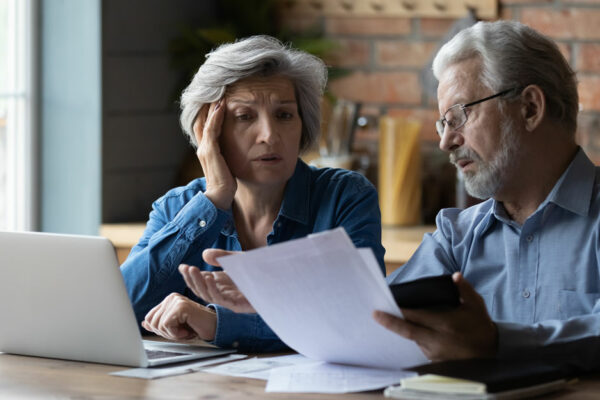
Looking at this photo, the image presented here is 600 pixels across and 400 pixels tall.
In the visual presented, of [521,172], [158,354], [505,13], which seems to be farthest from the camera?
[505,13]

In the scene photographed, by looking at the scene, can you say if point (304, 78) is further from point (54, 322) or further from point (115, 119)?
point (115, 119)

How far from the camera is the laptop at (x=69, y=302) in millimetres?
1561

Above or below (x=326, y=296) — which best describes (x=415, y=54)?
above

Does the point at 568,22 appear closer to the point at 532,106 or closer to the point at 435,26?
the point at 435,26

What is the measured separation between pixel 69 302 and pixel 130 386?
0.70 ft

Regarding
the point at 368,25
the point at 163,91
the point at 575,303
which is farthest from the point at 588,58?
the point at 575,303

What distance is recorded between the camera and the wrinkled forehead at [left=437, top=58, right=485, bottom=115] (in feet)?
5.94

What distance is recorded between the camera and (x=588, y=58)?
324 cm

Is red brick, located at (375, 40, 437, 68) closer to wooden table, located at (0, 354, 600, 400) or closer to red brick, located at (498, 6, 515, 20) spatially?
red brick, located at (498, 6, 515, 20)

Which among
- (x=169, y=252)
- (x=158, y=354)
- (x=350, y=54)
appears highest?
(x=350, y=54)

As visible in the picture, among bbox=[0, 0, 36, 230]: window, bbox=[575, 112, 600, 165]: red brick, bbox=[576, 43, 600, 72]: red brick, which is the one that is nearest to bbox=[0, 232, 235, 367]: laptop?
bbox=[0, 0, 36, 230]: window

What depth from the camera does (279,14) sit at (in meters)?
3.70

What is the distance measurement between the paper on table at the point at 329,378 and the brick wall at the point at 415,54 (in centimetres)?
193

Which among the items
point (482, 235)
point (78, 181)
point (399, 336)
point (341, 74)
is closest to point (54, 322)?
point (399, 336)
